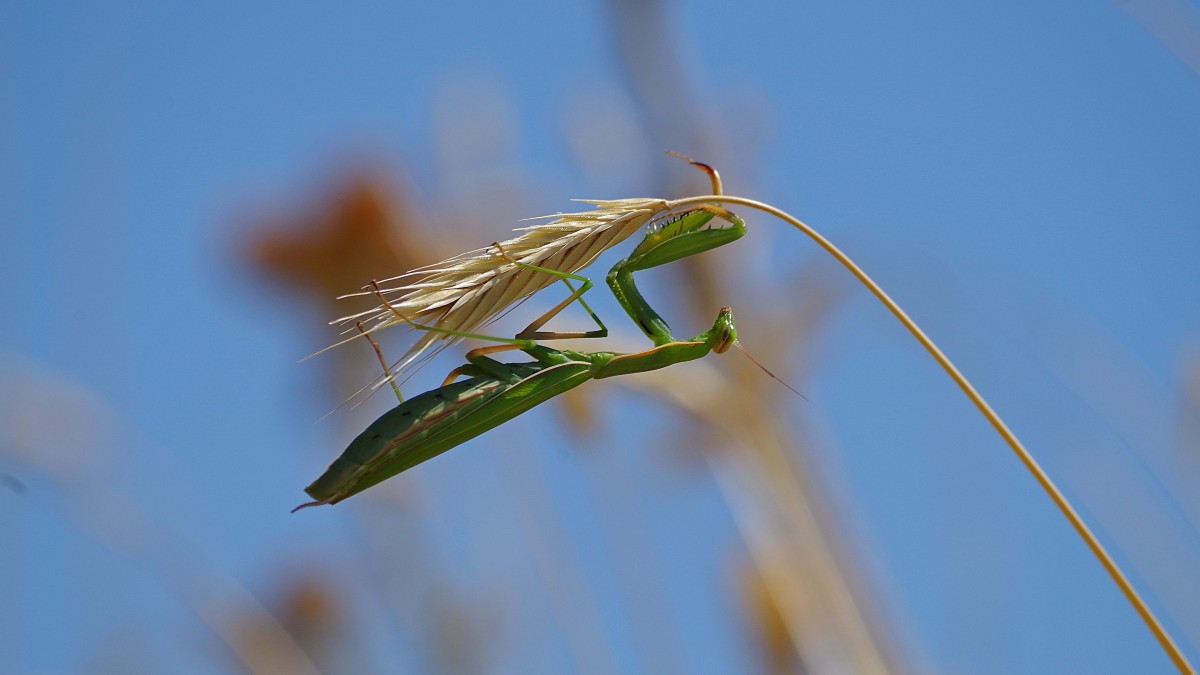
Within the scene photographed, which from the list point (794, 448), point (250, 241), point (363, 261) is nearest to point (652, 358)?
point (794, 448)

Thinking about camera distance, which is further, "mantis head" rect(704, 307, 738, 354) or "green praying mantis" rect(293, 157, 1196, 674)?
"mantis head" rect(704, 307, 738, 354)

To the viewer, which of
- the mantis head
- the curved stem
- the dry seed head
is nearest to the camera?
the curved stem

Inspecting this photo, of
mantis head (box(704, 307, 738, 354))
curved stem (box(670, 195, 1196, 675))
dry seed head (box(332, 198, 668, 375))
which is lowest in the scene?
curved stem (box(670, 195, 1196, 675))

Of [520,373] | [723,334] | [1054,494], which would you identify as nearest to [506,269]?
[520,373]

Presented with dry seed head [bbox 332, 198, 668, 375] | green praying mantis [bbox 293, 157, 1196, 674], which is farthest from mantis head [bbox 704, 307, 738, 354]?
dry seed head [bbox 332, 198, 668, 375]

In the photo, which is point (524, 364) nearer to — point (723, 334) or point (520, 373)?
point (520, 373)

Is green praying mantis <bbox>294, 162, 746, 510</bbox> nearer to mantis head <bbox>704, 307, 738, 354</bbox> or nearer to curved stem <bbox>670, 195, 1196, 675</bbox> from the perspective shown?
mantis head <bbox>704, 307, 738, 354</bbox>

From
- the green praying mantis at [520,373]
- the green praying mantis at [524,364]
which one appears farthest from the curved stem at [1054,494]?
the green praying mantis at [520,373]
